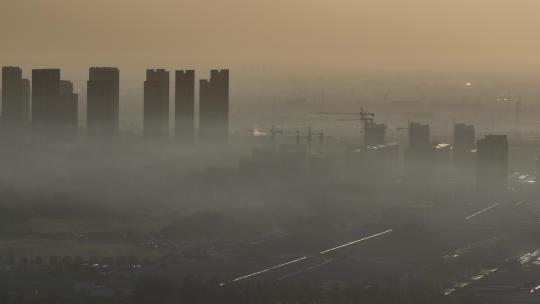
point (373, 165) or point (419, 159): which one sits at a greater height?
point (419, 159)

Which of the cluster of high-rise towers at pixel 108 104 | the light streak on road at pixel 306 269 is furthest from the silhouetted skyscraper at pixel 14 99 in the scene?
the light streak on road at pixel 306 269

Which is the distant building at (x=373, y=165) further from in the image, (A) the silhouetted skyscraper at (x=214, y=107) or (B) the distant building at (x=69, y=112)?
(B) the distant building at (x=69, y=112)

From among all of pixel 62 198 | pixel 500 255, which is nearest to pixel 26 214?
pixel 62 198

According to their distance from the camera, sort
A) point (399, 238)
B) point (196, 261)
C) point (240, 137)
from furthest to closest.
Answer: point (240, 137) < point (399, 238) < point (196, 261)

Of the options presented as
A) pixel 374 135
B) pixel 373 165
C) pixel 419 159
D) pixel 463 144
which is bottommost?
A: pixel 373 165

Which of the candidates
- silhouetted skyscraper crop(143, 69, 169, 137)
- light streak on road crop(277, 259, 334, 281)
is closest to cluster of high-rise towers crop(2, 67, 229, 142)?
silhouetted skyscraper crop(143, 69, 169, 137)

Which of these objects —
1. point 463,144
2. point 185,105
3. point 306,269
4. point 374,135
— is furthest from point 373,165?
point 306,269

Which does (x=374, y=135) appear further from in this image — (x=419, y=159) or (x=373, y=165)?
(x=373, y=165)

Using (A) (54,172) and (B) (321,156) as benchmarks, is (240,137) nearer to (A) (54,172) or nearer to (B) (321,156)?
(B) (321,156)
